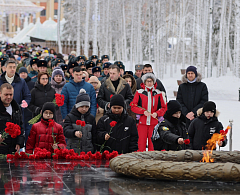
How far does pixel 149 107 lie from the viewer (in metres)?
8.52

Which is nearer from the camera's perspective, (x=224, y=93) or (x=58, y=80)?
(x=58, y=80)

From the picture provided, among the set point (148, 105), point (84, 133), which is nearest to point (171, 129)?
point (84, 133)

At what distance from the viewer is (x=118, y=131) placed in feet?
22.8

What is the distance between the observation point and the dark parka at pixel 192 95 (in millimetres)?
8703

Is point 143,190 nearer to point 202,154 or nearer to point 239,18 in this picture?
point 202,154

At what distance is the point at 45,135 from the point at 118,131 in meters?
1.15

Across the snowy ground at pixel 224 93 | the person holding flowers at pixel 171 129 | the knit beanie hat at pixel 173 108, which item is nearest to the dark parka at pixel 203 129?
the person holding flowers at pixel 171 129

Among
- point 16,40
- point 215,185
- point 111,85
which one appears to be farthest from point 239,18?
point 16,40

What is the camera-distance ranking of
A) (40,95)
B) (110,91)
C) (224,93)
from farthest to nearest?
1. (224,93)
2. (40,95)
3. (110,91)

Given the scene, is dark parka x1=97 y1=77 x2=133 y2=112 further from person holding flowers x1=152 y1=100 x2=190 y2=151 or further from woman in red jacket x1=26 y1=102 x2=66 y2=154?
person holding flowers x1=152 y1=100 x2=190 y2=151

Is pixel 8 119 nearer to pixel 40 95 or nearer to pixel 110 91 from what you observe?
pixel 40 95

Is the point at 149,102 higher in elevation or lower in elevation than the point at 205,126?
higher

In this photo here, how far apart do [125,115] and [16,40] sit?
196 feet

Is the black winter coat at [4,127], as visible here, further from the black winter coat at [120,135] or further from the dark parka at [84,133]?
the black winter coat at [120,135]
